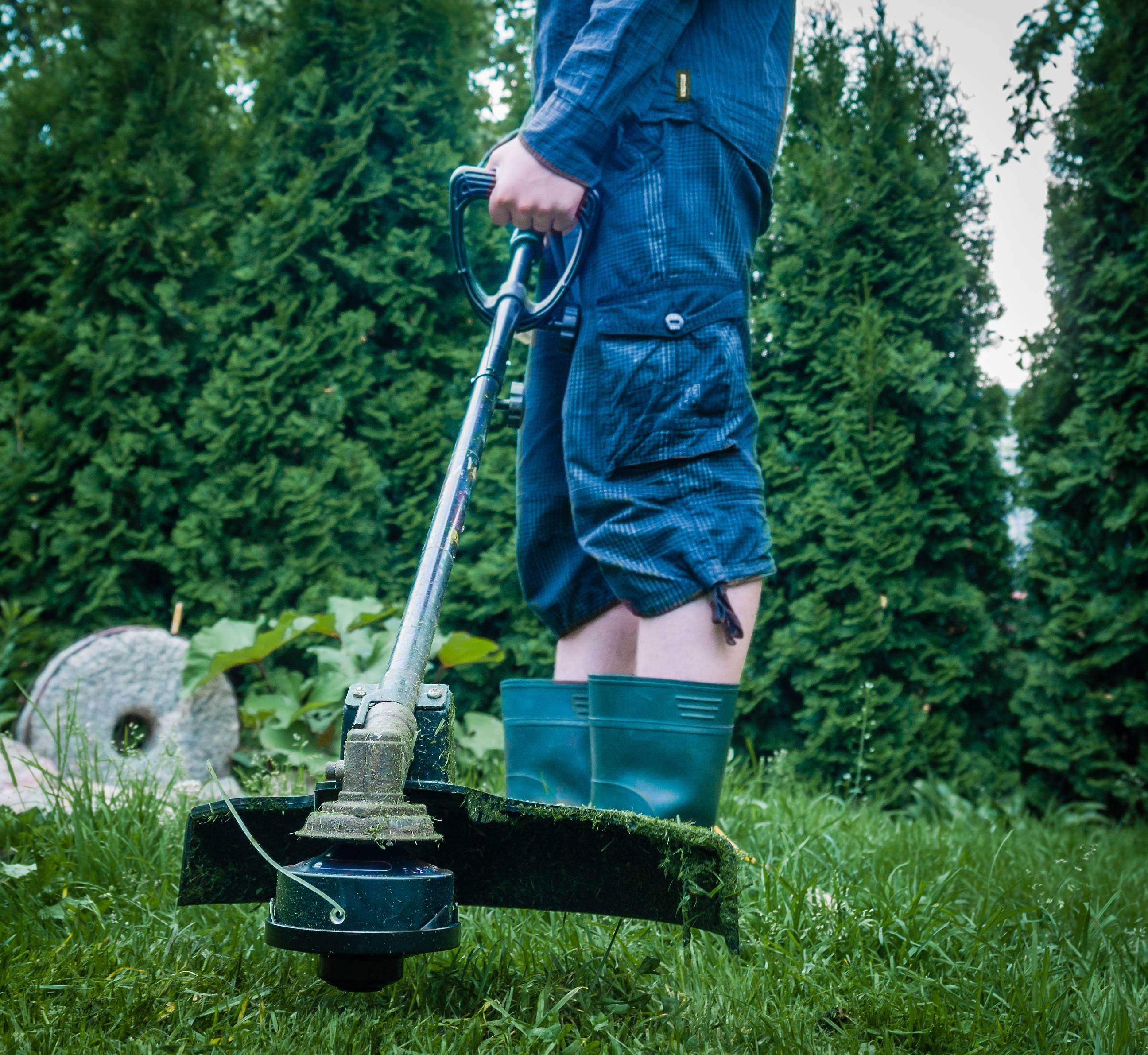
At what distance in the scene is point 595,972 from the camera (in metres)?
1.23

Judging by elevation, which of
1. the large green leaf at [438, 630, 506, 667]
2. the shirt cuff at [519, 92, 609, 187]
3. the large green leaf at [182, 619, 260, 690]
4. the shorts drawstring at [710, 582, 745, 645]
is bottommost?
the large green leaf at [182, 619, 260, 690]

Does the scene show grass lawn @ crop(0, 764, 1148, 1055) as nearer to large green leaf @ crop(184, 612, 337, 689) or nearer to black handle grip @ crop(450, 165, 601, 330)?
black handle grip @ crop(450, 165, 601, 330)

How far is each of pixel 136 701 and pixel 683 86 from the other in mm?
3013

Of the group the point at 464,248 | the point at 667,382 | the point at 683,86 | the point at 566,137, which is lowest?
the point at 667,382

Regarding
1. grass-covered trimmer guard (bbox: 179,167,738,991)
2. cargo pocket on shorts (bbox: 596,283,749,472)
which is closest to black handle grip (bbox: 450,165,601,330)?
cargo pocket on shorts (bbox: 596,283,749,472)

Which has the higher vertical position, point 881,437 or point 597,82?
point 597,82

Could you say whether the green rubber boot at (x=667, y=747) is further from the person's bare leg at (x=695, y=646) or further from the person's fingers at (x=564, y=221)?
the person's fingers at (x=564, y=221)

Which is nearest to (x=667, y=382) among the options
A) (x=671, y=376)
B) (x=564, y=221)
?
(x=671, y=376)

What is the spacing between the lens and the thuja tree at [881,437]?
3.49 m

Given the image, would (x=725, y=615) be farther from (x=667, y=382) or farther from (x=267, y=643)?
(x=267, y=643)

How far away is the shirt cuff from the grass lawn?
112 centimetres

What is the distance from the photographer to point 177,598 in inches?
157

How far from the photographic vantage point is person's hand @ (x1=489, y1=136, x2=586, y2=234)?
1487 mm

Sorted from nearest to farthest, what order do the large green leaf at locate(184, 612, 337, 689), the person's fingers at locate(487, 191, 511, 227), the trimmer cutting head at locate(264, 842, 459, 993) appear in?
the trimmer cutting head at locate(264, 842, 459, 993) < the person's fingers at locate(487, 191, 511, 227) < the large green leaf at locate(184, 612, 337, 689)
